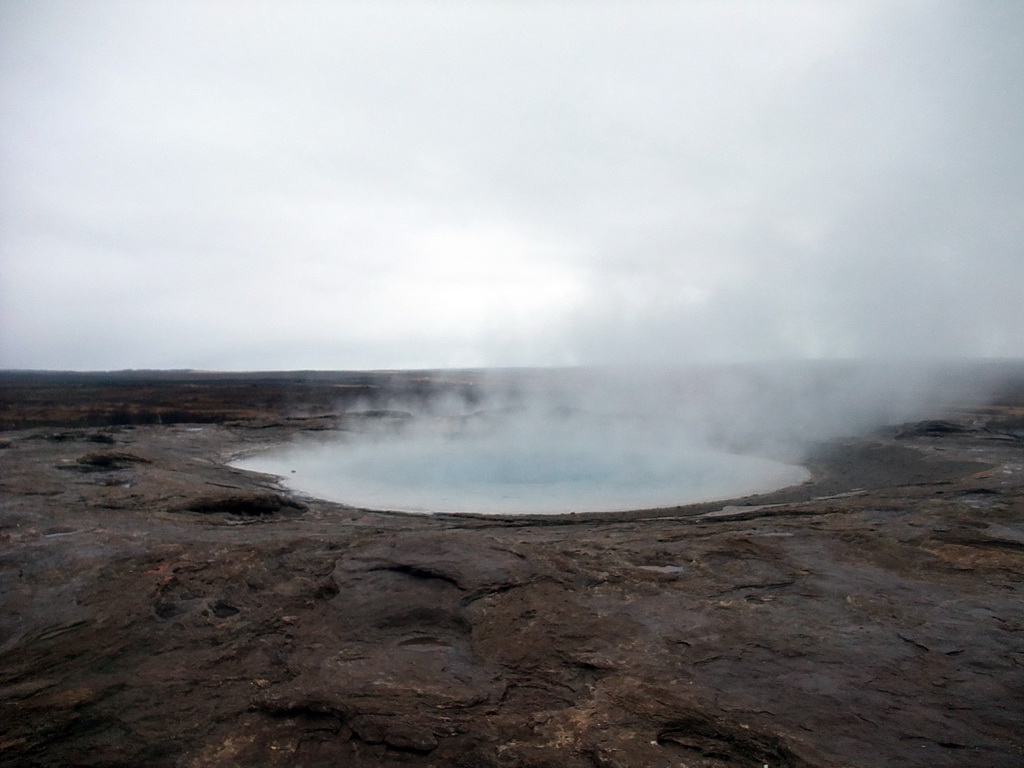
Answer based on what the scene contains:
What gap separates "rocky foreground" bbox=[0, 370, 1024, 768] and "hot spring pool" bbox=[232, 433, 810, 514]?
2729mm

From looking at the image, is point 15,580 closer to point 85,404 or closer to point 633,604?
point 633,604

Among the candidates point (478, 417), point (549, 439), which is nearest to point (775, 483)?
point (549, 439)

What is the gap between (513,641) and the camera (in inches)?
211

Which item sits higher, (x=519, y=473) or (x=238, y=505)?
(x=238, y=505)

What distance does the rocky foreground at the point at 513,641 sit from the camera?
155 inches

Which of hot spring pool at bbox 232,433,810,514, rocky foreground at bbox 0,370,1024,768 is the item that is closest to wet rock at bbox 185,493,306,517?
rocky foreground at bbox 0,370,1024,768

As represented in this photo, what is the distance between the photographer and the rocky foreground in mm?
3936

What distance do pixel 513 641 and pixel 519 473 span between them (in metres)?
10.4

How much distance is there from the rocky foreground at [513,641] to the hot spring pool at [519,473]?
2729mm

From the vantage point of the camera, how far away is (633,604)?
6141 mm

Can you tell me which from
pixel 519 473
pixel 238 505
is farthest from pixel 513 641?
pixel 519 473

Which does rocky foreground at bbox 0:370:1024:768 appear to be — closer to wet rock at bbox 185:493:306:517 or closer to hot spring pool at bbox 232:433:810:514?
wet rock at bbox 185:493:306:517

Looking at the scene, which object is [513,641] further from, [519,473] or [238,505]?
[519,473]

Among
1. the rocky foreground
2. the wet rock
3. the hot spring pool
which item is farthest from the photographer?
the hot spring pool
